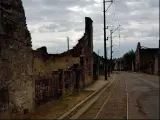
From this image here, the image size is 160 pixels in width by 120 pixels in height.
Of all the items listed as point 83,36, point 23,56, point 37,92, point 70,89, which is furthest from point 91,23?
point 23,56

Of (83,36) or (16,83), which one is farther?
(83,36)

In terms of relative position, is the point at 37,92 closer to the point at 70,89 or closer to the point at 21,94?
the point at 21,94

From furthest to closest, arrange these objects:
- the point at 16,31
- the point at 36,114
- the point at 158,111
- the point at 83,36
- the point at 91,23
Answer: the point at 91,23
the point at 83,36
the point at 158,111
the point at 36,114
the point at 16,31

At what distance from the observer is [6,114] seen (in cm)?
1281

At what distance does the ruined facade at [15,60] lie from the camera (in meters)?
12.8

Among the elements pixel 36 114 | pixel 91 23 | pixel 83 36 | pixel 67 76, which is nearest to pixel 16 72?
pixel 36 114

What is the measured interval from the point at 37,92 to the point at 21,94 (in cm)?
383

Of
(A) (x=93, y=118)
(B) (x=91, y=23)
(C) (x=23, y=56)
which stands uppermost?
(B) (x=91, y=23)

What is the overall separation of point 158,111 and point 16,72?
6820 mm

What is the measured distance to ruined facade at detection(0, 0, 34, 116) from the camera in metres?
12.8

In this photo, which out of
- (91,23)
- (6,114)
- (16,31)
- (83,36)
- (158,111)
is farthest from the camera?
(91,23)

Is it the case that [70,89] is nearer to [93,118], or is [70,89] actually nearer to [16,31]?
[93,118]

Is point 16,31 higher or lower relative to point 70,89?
higher

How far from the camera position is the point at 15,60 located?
13.7 meters
